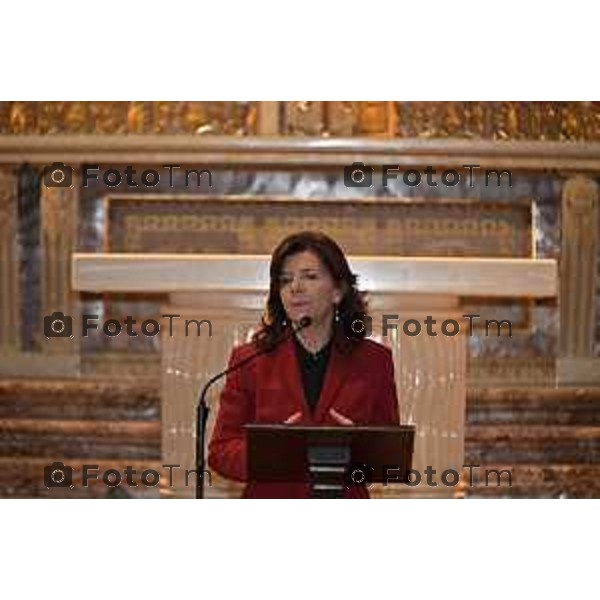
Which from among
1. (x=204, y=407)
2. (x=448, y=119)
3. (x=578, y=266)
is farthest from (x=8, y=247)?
(x=578, y=266)

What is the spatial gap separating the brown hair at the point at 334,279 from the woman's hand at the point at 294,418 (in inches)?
7.2

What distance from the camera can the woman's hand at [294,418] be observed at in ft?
10.1

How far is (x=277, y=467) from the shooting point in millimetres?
2949

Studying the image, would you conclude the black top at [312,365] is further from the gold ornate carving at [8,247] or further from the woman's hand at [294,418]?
the gold ornate carving at [8,247]

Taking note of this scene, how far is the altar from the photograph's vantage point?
10.3 ft

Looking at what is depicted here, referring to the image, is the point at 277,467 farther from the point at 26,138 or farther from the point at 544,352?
the point at 26,138

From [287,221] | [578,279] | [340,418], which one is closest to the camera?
[340,418]

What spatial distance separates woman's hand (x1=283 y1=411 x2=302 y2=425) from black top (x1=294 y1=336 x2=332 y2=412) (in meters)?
0.06

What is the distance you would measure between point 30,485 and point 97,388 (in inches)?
12.3

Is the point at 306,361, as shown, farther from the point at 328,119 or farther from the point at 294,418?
the point at 328,119

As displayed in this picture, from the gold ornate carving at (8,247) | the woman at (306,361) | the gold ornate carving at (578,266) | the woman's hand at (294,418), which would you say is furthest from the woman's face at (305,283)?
the gold ornate carving at (8,247)

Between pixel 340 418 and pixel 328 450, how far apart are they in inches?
6.0

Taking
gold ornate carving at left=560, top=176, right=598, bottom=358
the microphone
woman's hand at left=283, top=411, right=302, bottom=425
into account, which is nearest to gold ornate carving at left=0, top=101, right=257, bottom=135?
the microphone

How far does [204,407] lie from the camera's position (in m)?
3.13
